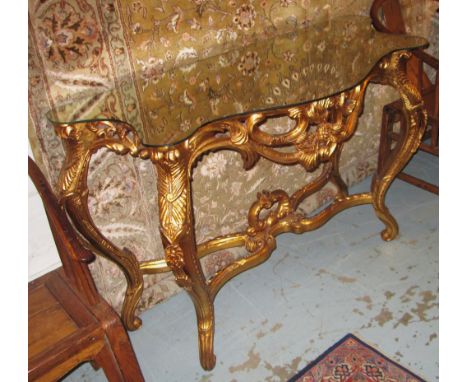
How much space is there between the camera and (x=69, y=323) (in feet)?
4.06

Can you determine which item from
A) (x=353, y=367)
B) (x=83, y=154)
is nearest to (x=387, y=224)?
(x=353, y=367)

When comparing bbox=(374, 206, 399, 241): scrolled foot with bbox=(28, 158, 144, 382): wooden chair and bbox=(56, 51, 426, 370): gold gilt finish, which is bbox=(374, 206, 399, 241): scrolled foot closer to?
bbox=(56, 51, 426, 370): gold gilt finish

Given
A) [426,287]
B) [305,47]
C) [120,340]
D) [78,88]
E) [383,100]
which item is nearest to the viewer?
[120,340]

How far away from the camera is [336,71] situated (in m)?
1.61

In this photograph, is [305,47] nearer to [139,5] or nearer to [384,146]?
[139,5]

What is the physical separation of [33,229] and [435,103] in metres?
1.82

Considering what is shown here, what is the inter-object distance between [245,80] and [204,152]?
37cm

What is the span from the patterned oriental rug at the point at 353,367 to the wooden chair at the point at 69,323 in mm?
670

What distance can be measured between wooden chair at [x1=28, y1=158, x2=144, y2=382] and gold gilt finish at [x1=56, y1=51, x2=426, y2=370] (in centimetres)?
17

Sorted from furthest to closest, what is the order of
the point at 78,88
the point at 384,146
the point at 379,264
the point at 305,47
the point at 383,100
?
the point at 383,100 → the point at 384,146 → the point at 379,264 → the point at 305,47 → the point at 78,88

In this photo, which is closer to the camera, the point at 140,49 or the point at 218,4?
the point at 140,49

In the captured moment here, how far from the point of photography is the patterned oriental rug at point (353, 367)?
5.29 feet

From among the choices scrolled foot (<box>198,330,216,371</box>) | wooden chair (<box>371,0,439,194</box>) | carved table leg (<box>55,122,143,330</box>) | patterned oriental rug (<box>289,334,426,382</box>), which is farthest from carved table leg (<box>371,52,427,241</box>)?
Answer: scrolled foot (<box>198,330,216,371</box>)
